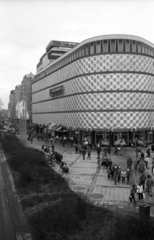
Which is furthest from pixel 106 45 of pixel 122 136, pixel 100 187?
pixel 100 187

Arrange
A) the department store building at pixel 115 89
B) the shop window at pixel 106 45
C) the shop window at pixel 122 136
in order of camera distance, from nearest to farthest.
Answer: the department store building at pixel 115 89 < the shop window at pixel 106 45 < the shop window at pixel 122 136

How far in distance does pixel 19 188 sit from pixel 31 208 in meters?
4.46

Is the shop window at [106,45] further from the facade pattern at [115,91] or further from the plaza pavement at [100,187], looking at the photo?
the plaza pavement at [100,187]

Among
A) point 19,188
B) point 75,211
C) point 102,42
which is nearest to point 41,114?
point 102,42

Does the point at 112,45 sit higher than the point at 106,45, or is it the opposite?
the point at 106,45

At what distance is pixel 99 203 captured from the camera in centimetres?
1568

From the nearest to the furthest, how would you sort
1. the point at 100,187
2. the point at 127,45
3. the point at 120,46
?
1. the point at 100,187
2. the point at 120,46
3. the point at 127,45

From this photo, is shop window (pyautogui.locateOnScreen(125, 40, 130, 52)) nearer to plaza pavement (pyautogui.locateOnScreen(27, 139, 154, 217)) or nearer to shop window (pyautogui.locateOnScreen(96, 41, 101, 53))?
shop window (pyautogui.locateOnScreen(96, 41, 101, 53))

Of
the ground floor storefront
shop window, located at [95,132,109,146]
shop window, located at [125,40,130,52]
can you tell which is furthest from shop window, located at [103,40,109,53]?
shop window, located at [95,132,109,146]

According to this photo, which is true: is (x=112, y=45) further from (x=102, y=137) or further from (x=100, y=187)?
(x=100, y=187)

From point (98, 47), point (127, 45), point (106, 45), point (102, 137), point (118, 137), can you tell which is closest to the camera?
point (127, 45)

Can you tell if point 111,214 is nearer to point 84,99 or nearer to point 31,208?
point 31,208

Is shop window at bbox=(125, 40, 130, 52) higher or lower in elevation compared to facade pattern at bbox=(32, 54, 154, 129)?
A: higher

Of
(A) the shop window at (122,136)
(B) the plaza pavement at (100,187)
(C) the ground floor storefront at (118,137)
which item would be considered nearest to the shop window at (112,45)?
(C) the ground floor storefront at (118,137)
